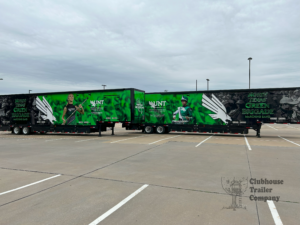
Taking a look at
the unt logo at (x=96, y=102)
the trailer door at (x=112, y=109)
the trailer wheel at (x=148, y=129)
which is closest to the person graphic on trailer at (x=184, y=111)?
the trailer wheel at (x=148, y=129)

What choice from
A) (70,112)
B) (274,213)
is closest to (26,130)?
(70,112)

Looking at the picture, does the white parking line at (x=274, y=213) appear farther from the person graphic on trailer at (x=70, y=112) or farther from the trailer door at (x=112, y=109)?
the person graphic on trailer at (x=70, y=112)

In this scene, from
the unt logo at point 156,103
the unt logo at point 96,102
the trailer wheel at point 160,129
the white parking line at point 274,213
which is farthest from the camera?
the trailer wheel at point 160,129

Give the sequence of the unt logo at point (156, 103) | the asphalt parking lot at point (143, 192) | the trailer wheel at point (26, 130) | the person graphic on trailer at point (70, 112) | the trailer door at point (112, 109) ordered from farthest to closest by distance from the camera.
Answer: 1. the trailer wheel at point (26, 130)
2. the unt logo at point (156, 103)
3. the person graphic on trailer at point (70, 112)
4. the trailer door at point (112, 109)
5. the asphalt parking lot at point (143, 192)

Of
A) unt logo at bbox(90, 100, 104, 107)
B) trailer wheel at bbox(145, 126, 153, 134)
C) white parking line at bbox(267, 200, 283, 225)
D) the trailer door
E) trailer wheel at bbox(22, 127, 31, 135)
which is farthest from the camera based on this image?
trailer wheel at bbox(22, 127, 31, 135)

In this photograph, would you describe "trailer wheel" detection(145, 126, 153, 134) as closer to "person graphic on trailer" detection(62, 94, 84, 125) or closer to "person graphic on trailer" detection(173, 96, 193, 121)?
"person graphic on trailer" detection(173, 96, 193, 121)

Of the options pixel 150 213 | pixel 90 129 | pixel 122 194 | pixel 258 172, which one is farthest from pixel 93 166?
pixel 90 129

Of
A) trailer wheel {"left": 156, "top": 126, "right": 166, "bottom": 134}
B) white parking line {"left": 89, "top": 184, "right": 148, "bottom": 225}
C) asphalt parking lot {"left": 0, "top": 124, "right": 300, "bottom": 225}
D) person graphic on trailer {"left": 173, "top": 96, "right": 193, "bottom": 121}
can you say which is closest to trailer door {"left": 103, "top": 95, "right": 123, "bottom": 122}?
trailer wheel {"left": 156, "top": 126, "right": 166, "bottom": 134}

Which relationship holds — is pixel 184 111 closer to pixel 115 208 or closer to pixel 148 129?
pixel 148 129

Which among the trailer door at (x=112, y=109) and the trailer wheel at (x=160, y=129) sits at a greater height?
the trailer door at (x=112, y=109)

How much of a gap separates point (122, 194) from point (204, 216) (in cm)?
192

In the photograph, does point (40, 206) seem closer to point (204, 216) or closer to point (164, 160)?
point (204, 216)

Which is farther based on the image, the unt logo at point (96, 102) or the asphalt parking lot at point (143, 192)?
the unt logo at point (96, 102)

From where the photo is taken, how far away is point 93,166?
25.8 ft
